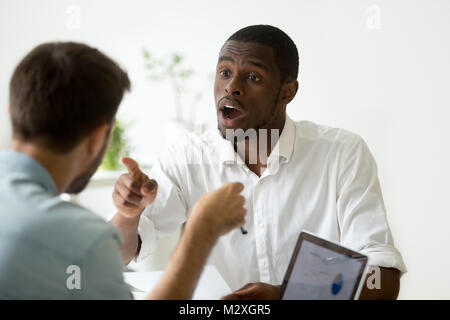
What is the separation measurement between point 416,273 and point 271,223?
960 millimetres

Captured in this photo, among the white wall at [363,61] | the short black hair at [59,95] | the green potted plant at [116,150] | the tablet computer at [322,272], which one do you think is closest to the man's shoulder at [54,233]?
the short black hair at [59,95]

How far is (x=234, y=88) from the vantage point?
4.18 ft

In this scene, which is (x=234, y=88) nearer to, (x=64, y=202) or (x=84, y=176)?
(x=84, y=176)

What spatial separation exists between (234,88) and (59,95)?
629 mm

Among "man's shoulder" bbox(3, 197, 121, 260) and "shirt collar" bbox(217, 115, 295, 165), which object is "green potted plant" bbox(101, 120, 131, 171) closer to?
"shirt collar" bbox(217, 115, 295, 165)

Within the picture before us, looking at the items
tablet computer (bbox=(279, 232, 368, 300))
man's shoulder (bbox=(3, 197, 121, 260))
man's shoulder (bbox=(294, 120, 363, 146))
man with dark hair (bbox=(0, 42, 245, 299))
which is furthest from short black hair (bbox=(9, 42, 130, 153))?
man's shoulder (bbox=(294, 120, 363, 146))

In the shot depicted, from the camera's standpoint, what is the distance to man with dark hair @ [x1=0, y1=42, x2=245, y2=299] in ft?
2.14

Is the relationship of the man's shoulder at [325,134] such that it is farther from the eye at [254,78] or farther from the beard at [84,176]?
the beard at [84,176]

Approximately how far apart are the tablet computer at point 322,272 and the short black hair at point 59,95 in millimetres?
432

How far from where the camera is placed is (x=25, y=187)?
683 mm

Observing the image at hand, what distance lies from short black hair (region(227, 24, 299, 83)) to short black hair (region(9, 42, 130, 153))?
2.09 ft

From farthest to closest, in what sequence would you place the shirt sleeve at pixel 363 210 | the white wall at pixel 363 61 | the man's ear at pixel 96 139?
1. the white wall at pixel 363 61
2. the shirt sleeve at pixel 363 210
3. the man's ear at pixel 96 139

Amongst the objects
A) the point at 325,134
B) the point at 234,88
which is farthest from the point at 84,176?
the point at 325,134

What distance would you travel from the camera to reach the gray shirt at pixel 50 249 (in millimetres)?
648
